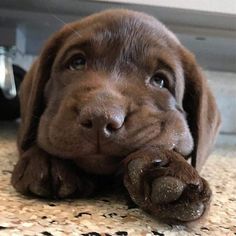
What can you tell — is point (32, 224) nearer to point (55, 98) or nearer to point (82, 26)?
point (55, 98)

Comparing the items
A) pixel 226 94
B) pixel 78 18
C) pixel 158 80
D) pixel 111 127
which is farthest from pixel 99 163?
pixel 226 94

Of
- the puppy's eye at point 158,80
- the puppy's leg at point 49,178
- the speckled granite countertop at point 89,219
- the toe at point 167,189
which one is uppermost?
the puppy's eye at point 158,80

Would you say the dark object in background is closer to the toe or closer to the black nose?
the black nose

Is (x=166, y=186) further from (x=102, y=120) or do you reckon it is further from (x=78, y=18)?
(x=78, y=18)

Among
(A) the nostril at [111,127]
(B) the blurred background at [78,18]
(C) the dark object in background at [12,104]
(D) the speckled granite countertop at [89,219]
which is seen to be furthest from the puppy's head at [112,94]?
(C) the dark object in background at [12,104]

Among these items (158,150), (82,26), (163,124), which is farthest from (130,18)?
(158,150)

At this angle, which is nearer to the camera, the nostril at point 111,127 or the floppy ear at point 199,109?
the nostril at point 111,127

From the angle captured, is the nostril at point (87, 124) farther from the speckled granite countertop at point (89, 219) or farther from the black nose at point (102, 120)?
the speckled granite countertop at point (89, 219)
